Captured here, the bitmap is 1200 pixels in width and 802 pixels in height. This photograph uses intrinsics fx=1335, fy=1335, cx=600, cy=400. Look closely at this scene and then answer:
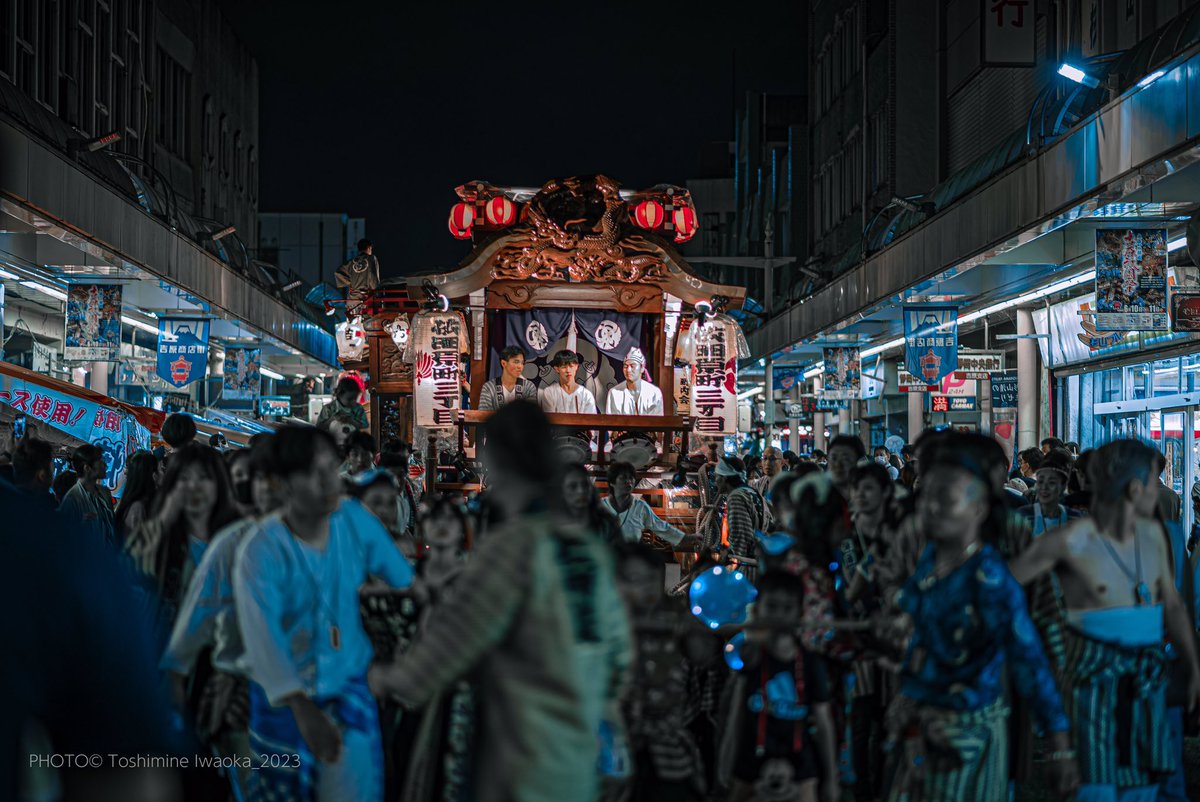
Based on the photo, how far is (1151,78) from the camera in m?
10.1

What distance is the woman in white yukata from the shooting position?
4.50 m

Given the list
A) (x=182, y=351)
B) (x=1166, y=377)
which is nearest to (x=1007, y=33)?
(x=1166, y=377)

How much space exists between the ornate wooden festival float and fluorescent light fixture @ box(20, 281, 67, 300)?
8.81 meters

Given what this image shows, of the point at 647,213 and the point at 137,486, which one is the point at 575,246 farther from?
the point at 137,486

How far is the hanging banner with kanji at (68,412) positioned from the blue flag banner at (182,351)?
30.2 ft

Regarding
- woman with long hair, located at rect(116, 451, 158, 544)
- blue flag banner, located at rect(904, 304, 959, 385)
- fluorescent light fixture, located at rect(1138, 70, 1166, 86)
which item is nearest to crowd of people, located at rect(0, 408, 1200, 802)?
woman with long hair, located at rect(116, 451, 158, 544)

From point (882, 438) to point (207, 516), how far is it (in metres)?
34.9

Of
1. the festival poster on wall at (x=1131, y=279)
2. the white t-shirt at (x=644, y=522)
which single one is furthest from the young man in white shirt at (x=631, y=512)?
the festival poster on wall at (x=1131, y=279)

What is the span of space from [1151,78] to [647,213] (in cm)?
584

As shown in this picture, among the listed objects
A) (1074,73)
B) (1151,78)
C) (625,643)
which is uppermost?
(1074,73)

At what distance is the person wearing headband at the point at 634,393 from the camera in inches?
604

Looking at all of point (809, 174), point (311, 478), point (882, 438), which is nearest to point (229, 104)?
point (809, 174)

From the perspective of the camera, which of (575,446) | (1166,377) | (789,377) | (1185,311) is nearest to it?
(575,446)

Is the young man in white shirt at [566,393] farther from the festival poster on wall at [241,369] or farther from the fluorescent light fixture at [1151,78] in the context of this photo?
the festival poster on wall at [241,369]
